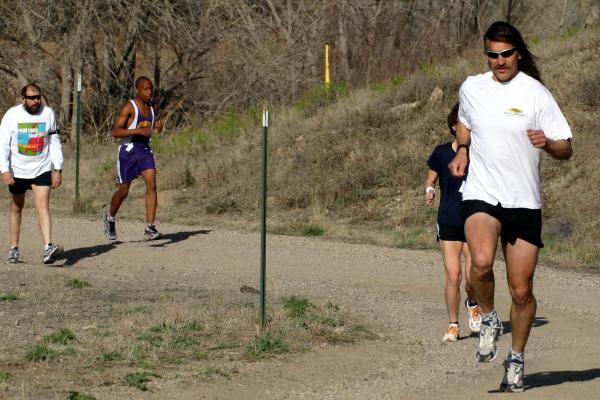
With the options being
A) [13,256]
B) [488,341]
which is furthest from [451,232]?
[13,256]

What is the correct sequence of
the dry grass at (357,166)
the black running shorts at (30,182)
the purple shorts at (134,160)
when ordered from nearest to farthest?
1. the black running shorts at (30,182)
2. the purple shorts at (134,160)
3. the dry grass at (357,166)

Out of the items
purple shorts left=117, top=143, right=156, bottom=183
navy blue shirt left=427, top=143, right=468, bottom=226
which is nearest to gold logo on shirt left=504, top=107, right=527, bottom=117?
navy blue shirt left=427, top=143, right=468, bottom=226

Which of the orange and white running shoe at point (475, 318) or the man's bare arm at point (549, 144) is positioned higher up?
the man's bare arm at point (549, 144)

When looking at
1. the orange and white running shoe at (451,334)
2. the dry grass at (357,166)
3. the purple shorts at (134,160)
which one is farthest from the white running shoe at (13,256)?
the orange and white running shoe at (451,334)

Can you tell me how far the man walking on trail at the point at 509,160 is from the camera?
6742mm

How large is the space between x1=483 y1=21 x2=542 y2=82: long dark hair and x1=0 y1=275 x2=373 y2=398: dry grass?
2648 millimetres

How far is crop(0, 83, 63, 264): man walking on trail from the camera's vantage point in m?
12.4

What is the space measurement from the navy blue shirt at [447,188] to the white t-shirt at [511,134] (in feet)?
6.56

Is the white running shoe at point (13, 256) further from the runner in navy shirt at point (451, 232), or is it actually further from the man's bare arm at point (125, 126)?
the runner in navy shirt at point (451, 232)

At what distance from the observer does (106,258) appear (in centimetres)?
1357

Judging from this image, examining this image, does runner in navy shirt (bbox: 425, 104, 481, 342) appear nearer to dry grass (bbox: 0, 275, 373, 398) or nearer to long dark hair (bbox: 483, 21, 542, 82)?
dry grass (bbox: 0, 275, 373, 398)

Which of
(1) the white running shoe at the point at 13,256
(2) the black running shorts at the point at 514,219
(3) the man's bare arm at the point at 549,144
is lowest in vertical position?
(1) the white running shoe at the point at 13,256

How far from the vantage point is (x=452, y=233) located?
8.99 metres

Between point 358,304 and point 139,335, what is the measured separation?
267 centimetres
